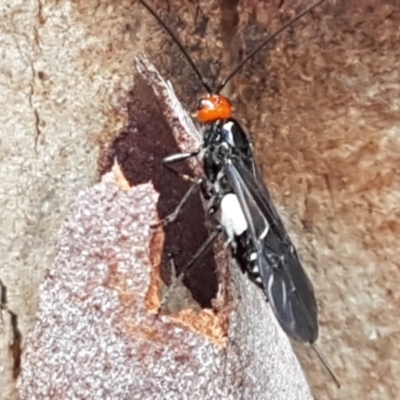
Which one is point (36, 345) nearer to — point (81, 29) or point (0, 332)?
point (0, 332)

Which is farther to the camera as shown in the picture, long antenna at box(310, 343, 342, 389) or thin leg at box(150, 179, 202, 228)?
long antenna at box(310, 343, 342, 389)

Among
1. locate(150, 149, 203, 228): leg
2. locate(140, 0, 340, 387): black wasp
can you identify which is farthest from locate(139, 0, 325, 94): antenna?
locate(150, 149, 203, 228): leg

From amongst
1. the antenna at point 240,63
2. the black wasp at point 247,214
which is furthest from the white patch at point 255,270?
the antenna at point 240,63

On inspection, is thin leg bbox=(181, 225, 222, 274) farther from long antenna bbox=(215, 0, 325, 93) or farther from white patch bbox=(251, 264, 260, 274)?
long antenna bbox=(215, 0, 325, 93)

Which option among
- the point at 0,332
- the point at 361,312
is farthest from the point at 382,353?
the point at 0,332

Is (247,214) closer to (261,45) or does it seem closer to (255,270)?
(255,270)

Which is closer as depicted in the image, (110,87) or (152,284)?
(152,284)

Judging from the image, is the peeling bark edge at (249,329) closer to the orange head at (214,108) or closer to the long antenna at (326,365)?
the orange head at (214,108)
